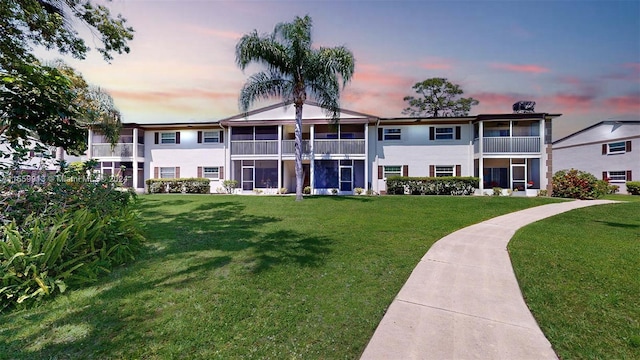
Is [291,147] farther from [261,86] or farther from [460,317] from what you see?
[460,317]

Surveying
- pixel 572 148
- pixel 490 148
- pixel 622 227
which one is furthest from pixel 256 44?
pixel 572 148

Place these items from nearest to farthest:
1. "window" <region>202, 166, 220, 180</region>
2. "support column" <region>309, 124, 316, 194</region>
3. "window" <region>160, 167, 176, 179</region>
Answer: "support column" <region>309, 124, 316, 194</region> < "window" <region>202, 166, 220, 180</region> < "window" <region>160, 167, 176, 179</region>

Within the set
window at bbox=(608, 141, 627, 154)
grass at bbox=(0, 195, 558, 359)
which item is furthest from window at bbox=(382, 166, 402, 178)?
window at bbox=(608, 141, 627, 154)

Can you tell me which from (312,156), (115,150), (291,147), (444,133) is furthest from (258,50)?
(115,150)

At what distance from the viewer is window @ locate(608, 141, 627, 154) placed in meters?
25.4

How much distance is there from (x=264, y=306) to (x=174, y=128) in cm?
2380

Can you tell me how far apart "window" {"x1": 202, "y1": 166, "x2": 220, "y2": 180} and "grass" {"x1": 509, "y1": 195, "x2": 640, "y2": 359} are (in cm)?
2118

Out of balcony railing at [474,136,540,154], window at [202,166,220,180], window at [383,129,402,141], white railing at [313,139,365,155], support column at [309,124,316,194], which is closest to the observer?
balcony railing at [474,136,540,154]

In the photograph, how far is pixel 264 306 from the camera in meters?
3.66

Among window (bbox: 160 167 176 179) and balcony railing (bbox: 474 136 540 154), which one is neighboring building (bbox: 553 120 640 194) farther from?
window (bbox: 160 167 176 179)

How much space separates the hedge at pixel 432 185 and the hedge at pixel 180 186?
1469 cm

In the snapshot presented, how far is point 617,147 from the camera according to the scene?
1021 inches

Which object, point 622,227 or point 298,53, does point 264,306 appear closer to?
point 622,227

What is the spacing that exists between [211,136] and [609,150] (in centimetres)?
3710
